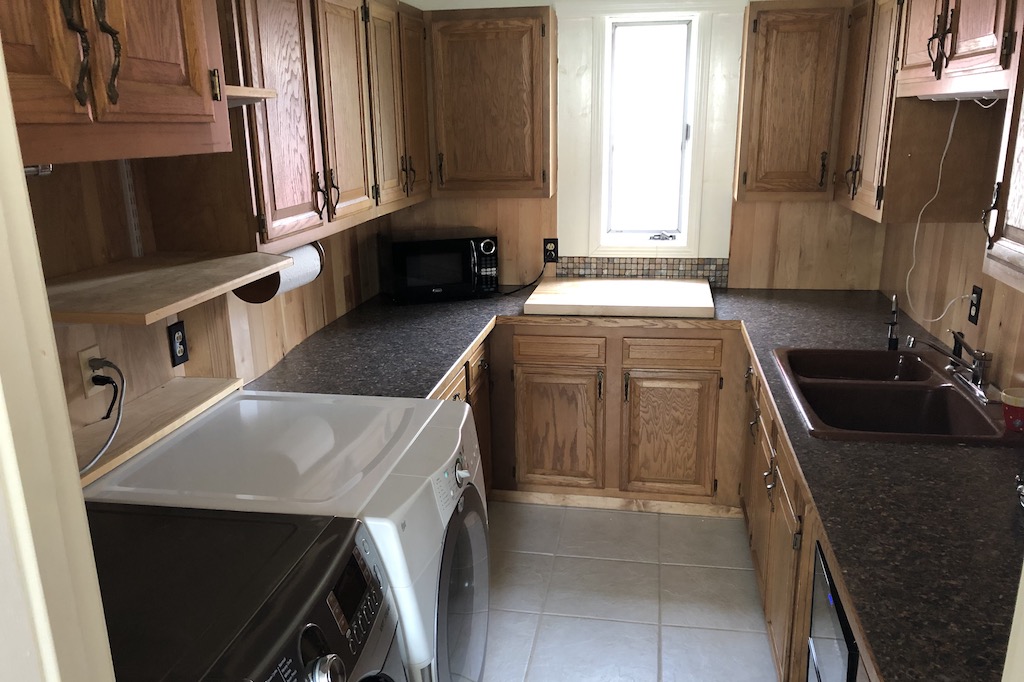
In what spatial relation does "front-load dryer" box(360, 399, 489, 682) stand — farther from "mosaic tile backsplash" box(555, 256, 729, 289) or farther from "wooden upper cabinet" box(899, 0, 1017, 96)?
"mosaic tile backsplash" box(555, 256, 729, 289)

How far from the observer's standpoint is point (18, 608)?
49 cm

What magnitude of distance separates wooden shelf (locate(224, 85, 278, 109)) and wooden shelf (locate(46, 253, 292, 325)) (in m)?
0.34

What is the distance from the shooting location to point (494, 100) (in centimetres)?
300

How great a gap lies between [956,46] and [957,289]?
34.6 inches

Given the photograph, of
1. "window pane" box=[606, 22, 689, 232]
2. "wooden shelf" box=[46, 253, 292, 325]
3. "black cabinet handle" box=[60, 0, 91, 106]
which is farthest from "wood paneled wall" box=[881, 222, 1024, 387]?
"black cabinet handle" box=[60, 0, 91, 106]

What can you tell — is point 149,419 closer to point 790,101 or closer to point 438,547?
point 438,547

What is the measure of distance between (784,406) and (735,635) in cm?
86

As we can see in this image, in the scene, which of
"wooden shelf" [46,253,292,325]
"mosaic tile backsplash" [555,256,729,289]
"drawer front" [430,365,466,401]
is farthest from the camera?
"mosaic tile backsplash" [555,256,729,289]

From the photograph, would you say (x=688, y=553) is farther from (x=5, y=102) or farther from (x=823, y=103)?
(x=5, y=102)

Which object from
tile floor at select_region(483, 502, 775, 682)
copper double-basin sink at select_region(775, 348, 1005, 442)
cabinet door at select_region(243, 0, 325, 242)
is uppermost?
cabinet door at select_region(243, 0, 325, 242)

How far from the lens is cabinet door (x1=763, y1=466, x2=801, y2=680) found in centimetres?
187

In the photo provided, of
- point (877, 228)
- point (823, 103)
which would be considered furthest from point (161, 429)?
point (877, 228)

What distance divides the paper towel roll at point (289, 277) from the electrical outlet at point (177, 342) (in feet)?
0.56

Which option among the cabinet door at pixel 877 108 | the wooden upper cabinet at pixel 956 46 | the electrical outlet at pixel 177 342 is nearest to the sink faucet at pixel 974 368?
the cabinet door at pixel 877 108
